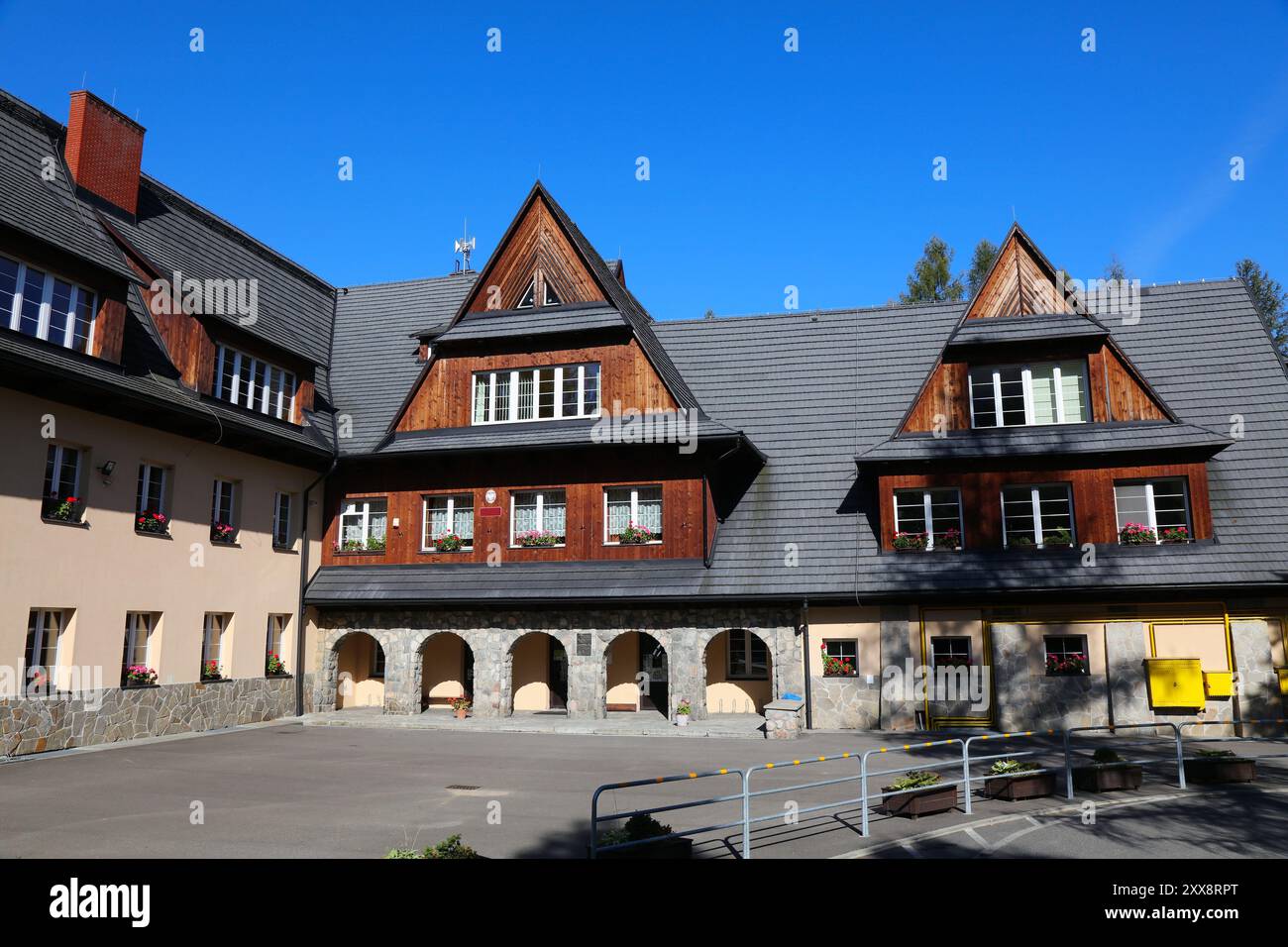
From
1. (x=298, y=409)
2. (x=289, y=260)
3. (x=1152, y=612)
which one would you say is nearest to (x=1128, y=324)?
(x=1152, y=612)

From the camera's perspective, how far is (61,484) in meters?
18.7

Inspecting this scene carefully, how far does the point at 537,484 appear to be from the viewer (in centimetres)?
2500

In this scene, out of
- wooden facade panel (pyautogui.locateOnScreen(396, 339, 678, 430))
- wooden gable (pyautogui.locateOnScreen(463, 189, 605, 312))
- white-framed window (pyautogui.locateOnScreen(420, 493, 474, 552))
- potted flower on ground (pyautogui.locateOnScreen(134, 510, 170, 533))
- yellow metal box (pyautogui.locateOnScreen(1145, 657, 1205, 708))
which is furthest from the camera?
wooden gable (pyautogui.locateOnScreen(463, 189, 605, 312))

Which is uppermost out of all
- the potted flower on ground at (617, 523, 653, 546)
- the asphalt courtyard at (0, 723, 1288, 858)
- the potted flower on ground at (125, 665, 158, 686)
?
the potted flower on ground at (617, 523, 653, 546)

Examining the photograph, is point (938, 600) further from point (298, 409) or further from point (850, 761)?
point (298, 409)

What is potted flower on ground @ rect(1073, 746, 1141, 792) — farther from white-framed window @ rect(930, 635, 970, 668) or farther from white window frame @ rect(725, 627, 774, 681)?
white window frame @ rect(725, 627, 774, 681)

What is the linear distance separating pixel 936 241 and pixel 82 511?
136ft

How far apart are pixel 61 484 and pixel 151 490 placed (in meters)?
2.39

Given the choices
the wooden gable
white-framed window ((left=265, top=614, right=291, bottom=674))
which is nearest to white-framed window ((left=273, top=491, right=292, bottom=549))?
white-framed window ((left=265, top=614, right=291, bottom=674))

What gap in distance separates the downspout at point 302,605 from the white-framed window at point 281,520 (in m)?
0.44

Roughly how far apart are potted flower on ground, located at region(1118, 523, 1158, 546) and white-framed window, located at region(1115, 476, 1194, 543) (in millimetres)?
24

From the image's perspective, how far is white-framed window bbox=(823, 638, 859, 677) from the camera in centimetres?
2230

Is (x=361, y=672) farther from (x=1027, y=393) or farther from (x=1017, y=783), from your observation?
(x=1027, y=393)

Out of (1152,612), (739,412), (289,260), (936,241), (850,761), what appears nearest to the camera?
(850,761)
